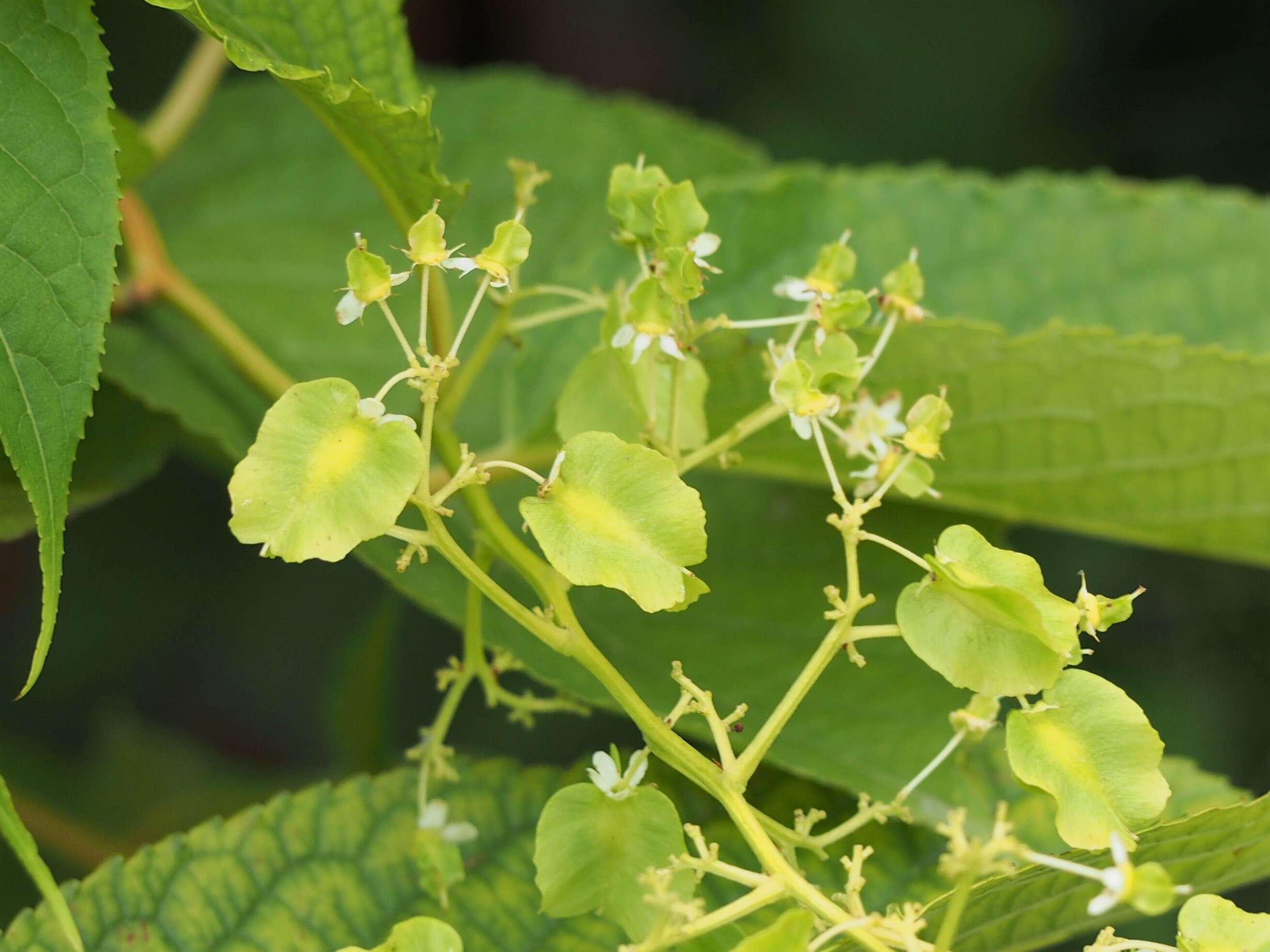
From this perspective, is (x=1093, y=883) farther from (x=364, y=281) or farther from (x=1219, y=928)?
(x=364, y=281)

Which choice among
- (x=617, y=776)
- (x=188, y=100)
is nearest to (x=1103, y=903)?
(x=617, y=776)

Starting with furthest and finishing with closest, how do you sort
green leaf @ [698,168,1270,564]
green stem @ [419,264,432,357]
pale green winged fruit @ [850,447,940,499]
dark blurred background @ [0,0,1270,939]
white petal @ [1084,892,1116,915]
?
dark blurred background @ [0,0,1270,939], green leaf @ [698,168,1270,564], pale green winged fruit @ [850,447,940,499], green stem @ [419,264,432,357], white petal @ [1084,892,1116,915]

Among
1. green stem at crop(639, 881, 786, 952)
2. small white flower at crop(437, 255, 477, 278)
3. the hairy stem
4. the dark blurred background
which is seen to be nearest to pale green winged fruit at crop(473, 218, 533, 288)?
small white flower at crop(437, 255, 477, 278)

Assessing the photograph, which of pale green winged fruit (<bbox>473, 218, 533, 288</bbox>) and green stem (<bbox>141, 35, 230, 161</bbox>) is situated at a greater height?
pale green winged fruit (<bbox>473, 218, 533, 288</bbox>)

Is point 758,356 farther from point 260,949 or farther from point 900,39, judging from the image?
point 900,39

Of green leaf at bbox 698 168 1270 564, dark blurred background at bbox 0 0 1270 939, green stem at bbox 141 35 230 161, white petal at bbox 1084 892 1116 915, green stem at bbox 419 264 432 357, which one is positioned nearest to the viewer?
white petal at bbox 1084 892 1116 915

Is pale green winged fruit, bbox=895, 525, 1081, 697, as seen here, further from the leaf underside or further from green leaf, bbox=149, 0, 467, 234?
green leaf, bbox=149, 0, 467, 234

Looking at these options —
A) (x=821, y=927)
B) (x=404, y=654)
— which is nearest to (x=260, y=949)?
(x=821, y=927)
